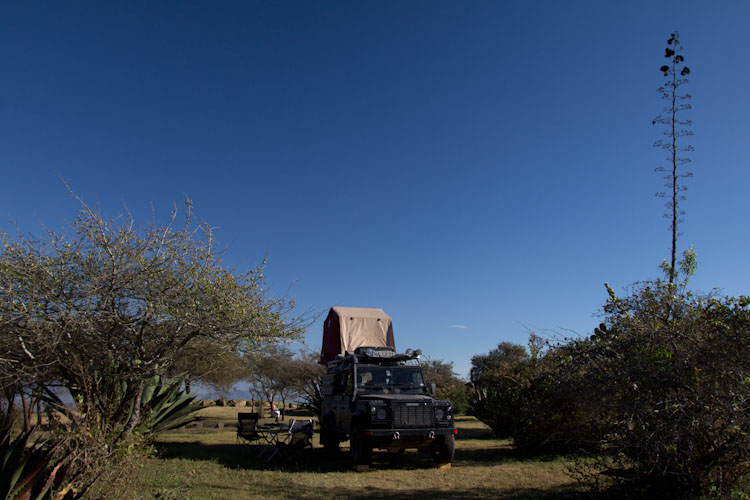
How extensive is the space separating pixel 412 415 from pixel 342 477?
5.35 feet

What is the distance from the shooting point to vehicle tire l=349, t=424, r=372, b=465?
8.95m

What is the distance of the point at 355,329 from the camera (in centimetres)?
1322

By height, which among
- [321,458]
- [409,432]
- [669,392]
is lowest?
[321,458]

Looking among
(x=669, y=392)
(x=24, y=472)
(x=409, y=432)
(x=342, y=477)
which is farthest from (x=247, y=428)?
(x=669, y=392)

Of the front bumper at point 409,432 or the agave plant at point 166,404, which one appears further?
the agave plant at point 166,404

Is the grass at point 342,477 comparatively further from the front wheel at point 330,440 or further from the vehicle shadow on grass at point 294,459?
the front wheel at point 330,440

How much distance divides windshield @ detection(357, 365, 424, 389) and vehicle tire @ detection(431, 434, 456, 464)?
144 cm

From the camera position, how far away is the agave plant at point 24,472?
4.07 m

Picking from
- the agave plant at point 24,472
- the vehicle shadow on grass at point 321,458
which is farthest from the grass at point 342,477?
the agave plant at point 24,472

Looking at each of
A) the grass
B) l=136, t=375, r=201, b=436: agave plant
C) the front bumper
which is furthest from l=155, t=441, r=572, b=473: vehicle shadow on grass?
the front bumper

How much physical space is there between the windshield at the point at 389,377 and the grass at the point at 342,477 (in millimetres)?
1409

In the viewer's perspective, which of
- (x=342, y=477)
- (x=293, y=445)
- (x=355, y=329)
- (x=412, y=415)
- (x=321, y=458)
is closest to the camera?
(x=342, y=477)

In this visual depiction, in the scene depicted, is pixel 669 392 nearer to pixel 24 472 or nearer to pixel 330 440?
pixel 24 472

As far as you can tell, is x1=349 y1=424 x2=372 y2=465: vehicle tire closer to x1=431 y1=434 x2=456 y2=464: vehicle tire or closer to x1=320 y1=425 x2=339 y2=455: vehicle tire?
x1=431 y1=434 x2=456 y2=464: vehicle tire
